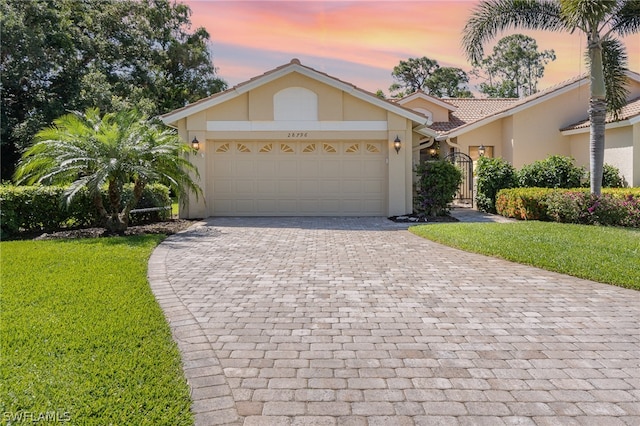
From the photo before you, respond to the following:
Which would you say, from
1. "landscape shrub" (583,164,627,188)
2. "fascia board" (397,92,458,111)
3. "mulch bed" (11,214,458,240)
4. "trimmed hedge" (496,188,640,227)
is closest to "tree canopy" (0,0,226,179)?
"mulch bed" (11,214,458,240)

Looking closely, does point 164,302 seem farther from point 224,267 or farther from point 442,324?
point 442,324

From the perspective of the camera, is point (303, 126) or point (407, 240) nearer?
point (407, 240)

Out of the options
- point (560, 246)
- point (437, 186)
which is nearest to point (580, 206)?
point (437, 186)

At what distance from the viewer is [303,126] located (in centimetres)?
1412

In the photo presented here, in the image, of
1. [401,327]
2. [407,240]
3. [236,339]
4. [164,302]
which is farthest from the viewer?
[407,240]

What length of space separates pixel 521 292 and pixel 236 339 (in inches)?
145

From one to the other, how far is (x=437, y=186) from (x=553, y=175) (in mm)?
4251

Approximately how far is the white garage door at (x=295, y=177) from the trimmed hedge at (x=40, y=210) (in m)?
3.80

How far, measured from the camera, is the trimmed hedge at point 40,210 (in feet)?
33.1

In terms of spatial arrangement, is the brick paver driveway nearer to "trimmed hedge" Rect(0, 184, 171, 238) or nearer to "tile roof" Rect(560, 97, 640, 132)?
"trimmed hedge" Rect(0, 184, 171, 238)

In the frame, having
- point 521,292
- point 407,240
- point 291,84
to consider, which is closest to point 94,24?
point 291,84

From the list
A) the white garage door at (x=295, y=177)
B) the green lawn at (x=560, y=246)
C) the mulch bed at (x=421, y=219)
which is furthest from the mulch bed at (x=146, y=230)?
the green lawn at (x=560, y=246)

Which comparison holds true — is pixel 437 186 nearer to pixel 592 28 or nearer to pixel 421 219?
pixel 421 219

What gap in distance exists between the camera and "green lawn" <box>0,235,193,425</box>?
2.93m
